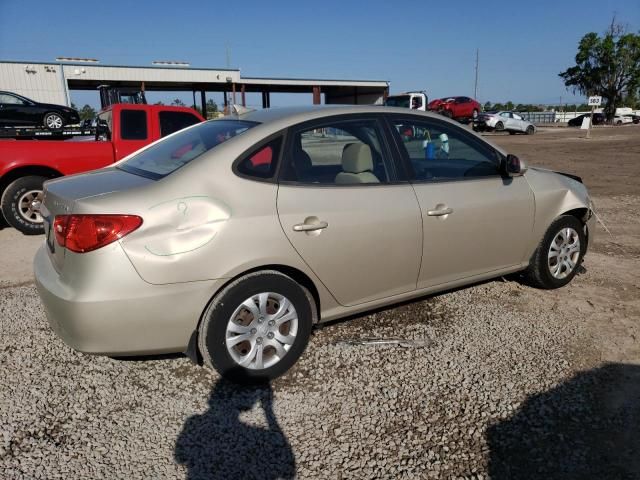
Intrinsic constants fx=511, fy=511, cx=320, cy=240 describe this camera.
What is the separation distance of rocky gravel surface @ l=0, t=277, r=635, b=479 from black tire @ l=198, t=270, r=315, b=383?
120mm

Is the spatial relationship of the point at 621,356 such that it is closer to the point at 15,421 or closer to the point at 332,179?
the point at 332,179

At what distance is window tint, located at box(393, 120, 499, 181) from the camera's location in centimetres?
374

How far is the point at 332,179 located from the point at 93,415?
203 cm

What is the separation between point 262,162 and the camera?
311 cm

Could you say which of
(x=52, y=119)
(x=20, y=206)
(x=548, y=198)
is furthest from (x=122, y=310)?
(x=52, y=119)

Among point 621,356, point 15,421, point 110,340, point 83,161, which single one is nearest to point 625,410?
point 621,356

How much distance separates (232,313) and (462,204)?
189 cm

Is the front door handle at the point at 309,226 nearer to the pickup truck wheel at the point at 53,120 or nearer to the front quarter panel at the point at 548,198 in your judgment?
the front quarter panel at the point at 548,198

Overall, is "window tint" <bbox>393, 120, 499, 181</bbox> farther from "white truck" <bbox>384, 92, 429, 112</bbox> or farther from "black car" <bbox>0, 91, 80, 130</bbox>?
"white truck" <bbox>384, 92, 429, 112</bbox>

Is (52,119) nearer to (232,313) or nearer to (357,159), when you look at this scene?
(357,159)

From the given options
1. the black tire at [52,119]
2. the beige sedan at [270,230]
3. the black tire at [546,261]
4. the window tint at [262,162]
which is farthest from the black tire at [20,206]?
the black tire at [52,119]

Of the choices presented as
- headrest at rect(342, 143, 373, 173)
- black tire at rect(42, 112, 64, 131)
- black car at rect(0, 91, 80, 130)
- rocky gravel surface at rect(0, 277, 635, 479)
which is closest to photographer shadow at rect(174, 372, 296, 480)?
rocky gravel surface at rect(0, 277, 635, 479)

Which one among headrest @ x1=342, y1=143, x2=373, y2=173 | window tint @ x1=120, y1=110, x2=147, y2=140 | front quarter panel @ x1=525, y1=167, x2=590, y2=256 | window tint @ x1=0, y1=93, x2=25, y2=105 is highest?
window tint @ x1=0, y1=93, x2=25, y2=105

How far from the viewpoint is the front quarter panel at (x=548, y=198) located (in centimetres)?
430
